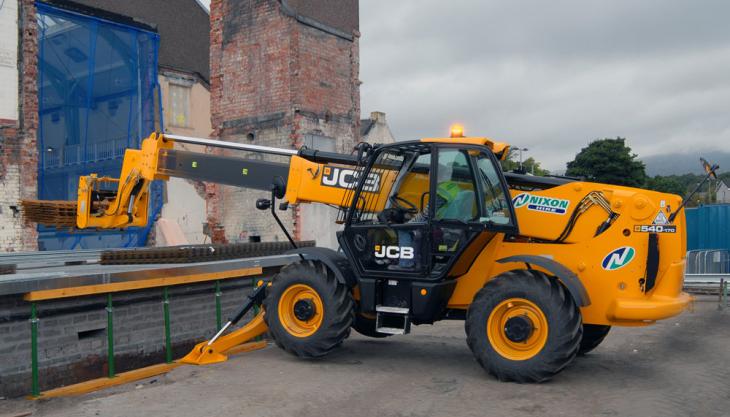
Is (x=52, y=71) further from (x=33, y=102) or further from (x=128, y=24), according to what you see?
(x=33, y=102)

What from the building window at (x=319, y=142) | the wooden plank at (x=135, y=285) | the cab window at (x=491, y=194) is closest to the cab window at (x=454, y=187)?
the cab window at (x=491, y=194)

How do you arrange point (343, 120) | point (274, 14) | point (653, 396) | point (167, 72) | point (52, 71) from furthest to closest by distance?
point (167, 72) → point (52, 71) → point (343, 120) → point (274, 14) → point (653, 396)

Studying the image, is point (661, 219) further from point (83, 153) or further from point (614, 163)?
point (614, 163)

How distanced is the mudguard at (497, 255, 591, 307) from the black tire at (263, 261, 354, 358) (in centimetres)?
198

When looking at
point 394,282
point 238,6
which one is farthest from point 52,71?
point 394,282

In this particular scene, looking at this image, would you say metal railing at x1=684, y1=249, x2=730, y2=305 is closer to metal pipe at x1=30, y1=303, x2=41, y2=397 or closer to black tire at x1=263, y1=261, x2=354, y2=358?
black tire at x1=263, y1=261, x2=354, y2=358

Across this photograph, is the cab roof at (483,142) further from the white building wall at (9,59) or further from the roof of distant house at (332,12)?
the white building wall at (9,59)

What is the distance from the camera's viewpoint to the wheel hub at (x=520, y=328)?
22.3 ft

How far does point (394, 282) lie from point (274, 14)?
425 inches

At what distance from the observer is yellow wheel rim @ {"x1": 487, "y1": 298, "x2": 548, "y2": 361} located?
6.80 metres

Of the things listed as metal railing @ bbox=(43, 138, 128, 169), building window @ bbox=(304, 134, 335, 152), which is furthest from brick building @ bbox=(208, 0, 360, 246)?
metal railing @ bbox=(43, 138, 128, 169)

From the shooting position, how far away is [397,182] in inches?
313

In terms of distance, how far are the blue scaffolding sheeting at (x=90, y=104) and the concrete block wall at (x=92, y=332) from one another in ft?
43.9

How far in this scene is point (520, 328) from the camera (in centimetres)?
680
